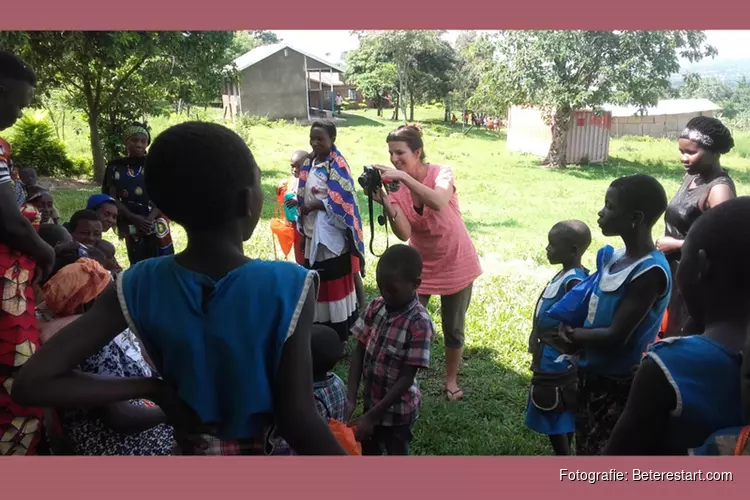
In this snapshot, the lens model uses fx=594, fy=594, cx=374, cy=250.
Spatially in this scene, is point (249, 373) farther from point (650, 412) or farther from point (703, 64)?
point (703, 64)

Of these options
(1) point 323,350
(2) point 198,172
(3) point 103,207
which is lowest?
(1) point 323,350

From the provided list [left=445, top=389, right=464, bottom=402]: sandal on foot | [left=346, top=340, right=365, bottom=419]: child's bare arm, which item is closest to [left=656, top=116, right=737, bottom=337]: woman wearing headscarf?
[left=445, top=389, right=464, bottom=402]: sandal on foot

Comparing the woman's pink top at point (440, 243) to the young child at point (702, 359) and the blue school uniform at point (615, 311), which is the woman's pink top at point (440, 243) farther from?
the young child at point (702, 359)

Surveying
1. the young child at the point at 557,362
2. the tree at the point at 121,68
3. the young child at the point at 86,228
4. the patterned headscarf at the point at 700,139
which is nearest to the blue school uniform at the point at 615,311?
the young child at the point at 557,362

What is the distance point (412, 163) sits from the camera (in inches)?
142

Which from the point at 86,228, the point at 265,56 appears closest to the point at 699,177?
the point at 86,228

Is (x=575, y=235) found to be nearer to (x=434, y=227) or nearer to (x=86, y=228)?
(x=434, y=227)

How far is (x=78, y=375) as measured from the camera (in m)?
1.26

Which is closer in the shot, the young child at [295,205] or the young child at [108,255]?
the young child at [108,255]

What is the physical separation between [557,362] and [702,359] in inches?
61.5

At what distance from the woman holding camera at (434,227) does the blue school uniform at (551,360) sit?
0.92m

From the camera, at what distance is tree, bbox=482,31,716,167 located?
15586 mm

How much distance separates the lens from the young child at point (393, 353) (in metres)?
2.44

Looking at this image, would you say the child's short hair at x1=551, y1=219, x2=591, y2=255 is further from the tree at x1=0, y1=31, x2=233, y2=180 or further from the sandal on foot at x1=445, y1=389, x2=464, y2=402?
the tree at x1=0, y1=31, x2=233, y2=180
